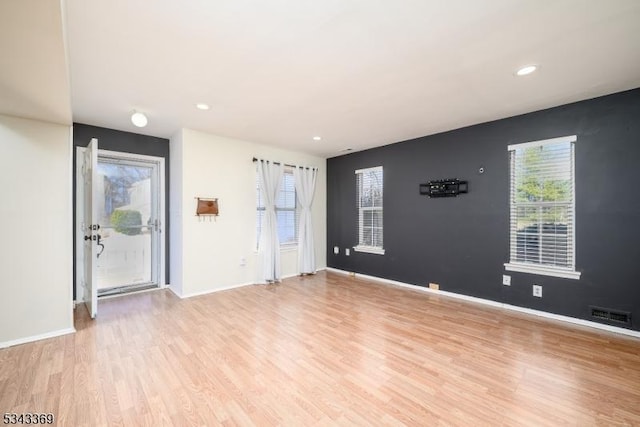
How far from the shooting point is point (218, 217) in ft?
14.7

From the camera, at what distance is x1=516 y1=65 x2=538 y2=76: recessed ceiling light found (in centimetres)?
237

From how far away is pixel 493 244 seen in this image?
3748mm

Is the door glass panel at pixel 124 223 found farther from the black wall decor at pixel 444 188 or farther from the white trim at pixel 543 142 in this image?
the white trim at pixel 543 142

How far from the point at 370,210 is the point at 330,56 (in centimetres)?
352

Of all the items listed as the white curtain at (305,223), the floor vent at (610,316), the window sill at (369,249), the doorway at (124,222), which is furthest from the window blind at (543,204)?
the doorway at (124,222)

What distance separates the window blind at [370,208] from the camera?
17.1ft

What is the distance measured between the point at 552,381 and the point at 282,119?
3802 mm

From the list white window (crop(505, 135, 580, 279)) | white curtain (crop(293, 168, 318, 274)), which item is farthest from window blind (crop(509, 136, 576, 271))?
white curtain (crop(293, 168, 318, 274))

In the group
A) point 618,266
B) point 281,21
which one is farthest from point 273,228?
point 618,266

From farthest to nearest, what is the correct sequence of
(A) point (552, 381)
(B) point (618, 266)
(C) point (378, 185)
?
(C) point (378, 185) < (B) point (618, 266) < (A) point (552, 381)

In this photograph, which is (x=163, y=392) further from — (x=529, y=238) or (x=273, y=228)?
(x=529, y=238)

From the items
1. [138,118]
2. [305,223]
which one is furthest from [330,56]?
[305,223]

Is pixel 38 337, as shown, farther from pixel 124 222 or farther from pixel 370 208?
pixel 370 208

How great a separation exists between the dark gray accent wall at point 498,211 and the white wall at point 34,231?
4393mm
